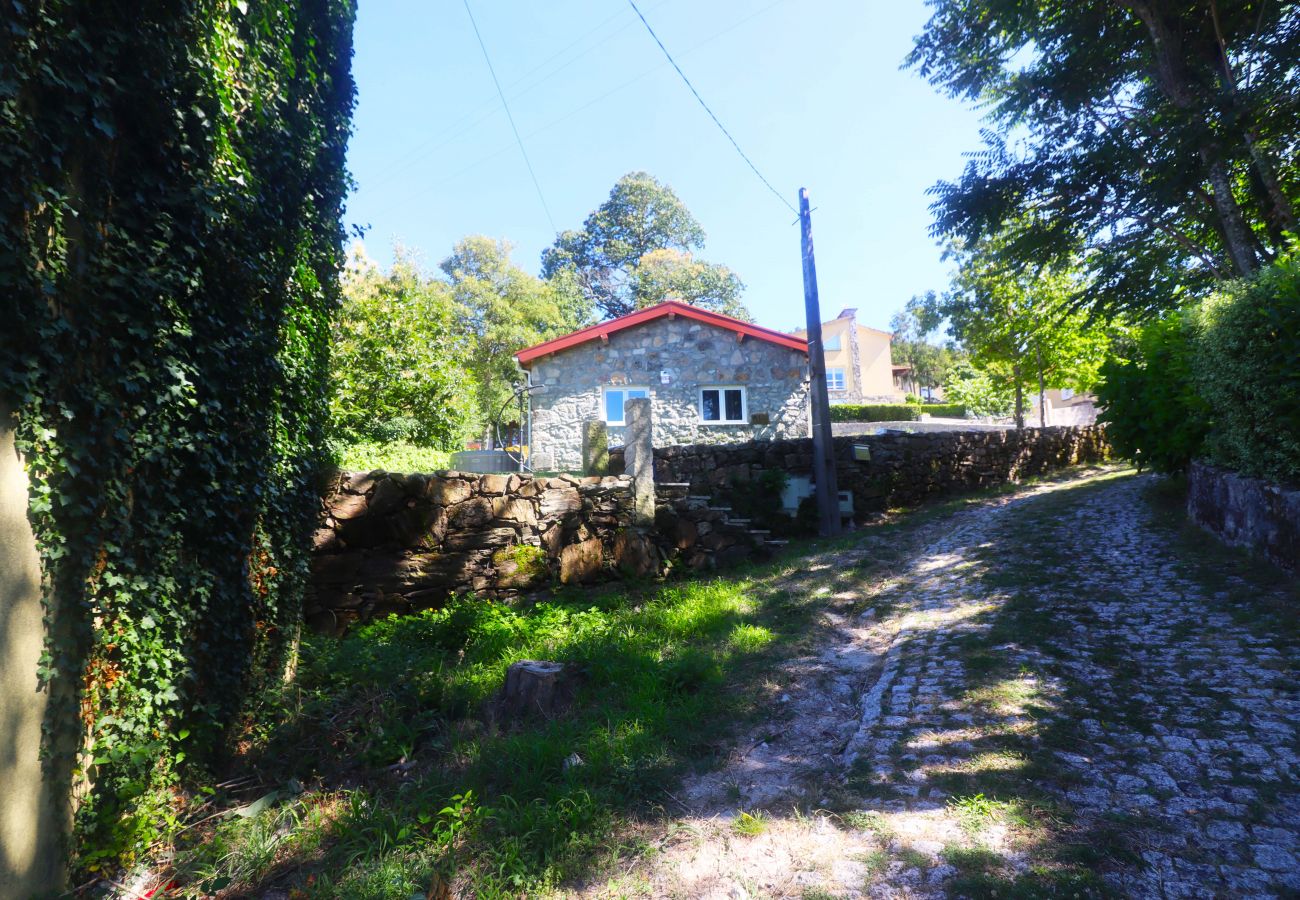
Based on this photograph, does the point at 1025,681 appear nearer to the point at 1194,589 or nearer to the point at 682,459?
the point at 1194,589

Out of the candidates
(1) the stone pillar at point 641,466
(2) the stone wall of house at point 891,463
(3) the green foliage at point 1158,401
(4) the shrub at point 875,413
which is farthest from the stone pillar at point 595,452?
(4) the shrub at point 875,413

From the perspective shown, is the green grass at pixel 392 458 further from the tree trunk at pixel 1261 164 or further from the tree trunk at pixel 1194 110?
the tree trunk at pixel 1261 164

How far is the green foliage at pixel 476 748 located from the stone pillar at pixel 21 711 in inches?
20.7

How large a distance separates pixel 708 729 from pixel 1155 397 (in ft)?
26.2

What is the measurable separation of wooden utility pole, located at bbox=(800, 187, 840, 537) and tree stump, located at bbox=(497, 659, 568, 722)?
6753 millimetres

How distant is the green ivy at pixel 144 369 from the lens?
257 centimetres

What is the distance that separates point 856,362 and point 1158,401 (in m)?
35.1

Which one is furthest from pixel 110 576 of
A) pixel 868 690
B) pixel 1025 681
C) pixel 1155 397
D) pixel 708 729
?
pixel 1155 397

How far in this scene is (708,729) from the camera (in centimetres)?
374

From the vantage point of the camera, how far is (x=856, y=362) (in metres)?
42.1

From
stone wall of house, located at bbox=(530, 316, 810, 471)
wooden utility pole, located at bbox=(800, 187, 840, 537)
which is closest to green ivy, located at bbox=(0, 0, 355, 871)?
wooden utility pole, located at bbox=(800, 187, 840, 537)

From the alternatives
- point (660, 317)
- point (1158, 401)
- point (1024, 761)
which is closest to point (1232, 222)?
point (1158, 401)

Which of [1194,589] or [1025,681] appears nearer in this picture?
[1025,681]

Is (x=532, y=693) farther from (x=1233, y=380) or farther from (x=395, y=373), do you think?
(x=395, y=373)
